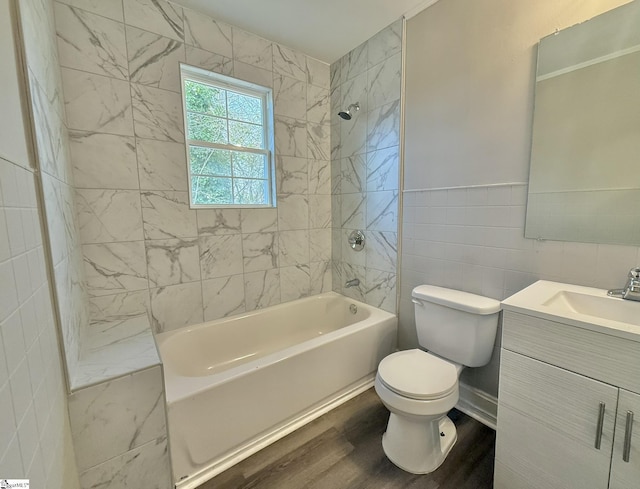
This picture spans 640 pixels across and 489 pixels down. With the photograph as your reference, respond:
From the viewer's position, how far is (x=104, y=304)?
1.65m

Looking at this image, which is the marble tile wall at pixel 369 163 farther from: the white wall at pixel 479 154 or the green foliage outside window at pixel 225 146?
the green foliage outside window at pixel 225 146

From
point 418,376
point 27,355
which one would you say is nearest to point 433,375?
point 418,376

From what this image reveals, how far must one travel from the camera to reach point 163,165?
177 centimetres

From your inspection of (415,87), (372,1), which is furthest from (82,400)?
(372,1)

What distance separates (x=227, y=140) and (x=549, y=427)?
2408 millimetres

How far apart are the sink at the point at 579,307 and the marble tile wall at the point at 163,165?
5.58 feet

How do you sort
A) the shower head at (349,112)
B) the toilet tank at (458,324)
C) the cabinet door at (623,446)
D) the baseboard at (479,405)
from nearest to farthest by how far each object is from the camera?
1. the cabinet door at (623,446)
2. the toilet tank at (458,324)
3. the baseboard at (479,405)
4. the shower head at (349,112)

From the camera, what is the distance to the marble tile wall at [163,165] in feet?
5.01

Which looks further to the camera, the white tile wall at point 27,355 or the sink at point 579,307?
the sink at point 579,307

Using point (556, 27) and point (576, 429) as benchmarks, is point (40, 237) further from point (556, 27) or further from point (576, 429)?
point (556, 27)

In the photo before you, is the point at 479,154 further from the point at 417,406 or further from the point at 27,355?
the point at 27,355

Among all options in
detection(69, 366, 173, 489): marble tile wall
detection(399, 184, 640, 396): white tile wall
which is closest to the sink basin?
detection(399, 184, 640, 396): white tile wall

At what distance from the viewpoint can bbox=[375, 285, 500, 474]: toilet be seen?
126 cm

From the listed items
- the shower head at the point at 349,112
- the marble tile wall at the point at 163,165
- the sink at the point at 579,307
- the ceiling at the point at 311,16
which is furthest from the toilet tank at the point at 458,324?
the ceiling at the point at 311,16
